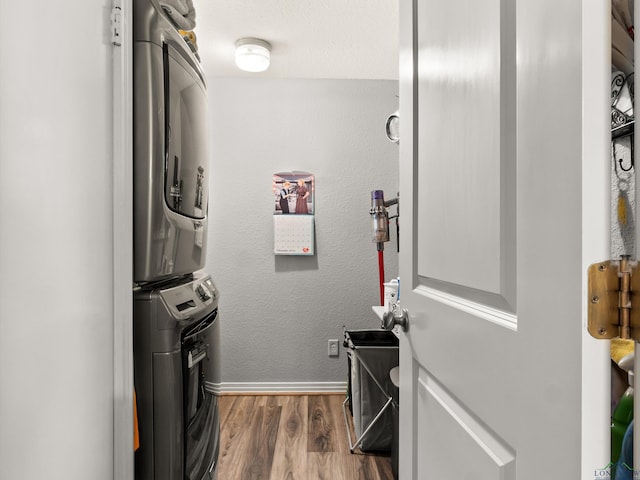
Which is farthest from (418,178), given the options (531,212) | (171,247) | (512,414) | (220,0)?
(220,0)

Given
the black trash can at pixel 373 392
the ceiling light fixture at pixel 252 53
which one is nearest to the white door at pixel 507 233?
the black trash can at pixel 373 392

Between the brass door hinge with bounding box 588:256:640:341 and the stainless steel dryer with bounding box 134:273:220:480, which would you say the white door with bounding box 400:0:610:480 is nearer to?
the brass door hinge with bounding box 588:256:640:341

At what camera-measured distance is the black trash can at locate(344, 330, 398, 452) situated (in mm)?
2240

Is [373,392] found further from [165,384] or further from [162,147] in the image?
[162,147]

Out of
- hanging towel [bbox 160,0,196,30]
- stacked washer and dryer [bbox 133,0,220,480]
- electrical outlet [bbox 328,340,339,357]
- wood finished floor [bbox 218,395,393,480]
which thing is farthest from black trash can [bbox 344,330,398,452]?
hanging towel [bbox 160,0,196,30]

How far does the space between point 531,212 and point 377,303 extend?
9.10 feet

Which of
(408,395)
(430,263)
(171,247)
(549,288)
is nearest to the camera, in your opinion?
(549,288)

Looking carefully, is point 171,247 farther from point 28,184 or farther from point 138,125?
point 28,184

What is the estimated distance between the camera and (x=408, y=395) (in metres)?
1.11

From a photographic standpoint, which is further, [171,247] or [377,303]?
[377,303]

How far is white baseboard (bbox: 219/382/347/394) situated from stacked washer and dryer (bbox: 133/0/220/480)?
5.65ft

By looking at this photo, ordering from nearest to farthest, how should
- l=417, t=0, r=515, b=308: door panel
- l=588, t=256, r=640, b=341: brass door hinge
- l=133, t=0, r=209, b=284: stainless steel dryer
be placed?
l=588, t=256, r=640, b=341: brass door hinge, l=417, t=0, r=515, b=308: door panel, l=133, t=0, r=209, b=284: stainless steel dryer

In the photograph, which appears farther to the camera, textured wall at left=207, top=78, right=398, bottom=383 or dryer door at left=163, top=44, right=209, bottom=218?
textured wall at left=207, top=78, right=398, bottom=383

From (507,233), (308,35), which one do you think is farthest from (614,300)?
(308,35)
